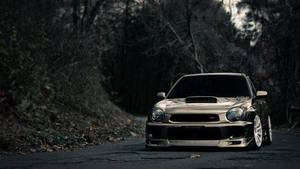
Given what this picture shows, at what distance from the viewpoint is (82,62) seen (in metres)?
20.0

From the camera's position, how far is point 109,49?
31.3 m

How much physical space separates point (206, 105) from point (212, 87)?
1.39m

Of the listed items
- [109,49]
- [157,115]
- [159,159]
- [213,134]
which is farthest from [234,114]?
[109,49]

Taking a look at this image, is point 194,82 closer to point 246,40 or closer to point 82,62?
point 82,62

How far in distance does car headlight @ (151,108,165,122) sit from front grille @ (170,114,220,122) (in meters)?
0.24

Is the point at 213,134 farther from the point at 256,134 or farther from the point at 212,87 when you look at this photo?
the point at 212,87

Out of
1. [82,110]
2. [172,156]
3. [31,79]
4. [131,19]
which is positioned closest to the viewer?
[172,156]

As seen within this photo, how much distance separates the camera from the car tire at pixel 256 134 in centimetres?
1039

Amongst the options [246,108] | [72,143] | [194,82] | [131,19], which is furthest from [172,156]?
[131,19]

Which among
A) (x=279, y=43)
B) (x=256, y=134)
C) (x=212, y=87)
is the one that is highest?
(x=279, y=43)

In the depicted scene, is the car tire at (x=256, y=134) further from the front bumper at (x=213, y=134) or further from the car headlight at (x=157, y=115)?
the car headlight at (x=157, y=115)

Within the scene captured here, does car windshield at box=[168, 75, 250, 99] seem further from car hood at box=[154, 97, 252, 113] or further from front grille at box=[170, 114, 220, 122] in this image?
front grille at box=[170, 114, 220, 122]

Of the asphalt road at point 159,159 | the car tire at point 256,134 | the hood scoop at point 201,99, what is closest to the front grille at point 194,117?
the hood scoop at point 201,99

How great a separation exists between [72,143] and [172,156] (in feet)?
14.5
